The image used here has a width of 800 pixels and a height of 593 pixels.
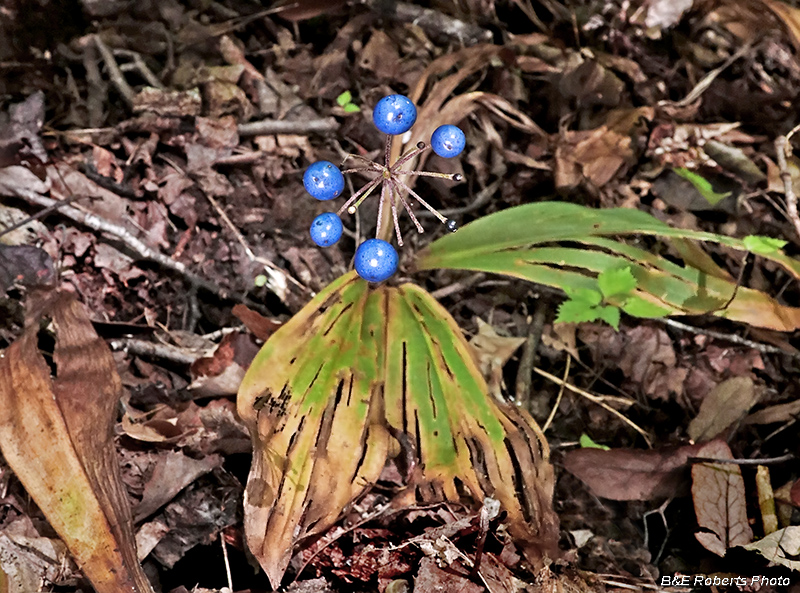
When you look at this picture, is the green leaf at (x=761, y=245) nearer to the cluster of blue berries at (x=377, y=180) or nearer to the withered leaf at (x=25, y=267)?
the cluster of blue berries at (x=377, y=180)

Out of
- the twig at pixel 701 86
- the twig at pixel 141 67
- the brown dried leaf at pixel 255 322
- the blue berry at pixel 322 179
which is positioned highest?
the twig at pixel 141 67

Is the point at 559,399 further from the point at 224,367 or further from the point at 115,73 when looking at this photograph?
the point at 115,73

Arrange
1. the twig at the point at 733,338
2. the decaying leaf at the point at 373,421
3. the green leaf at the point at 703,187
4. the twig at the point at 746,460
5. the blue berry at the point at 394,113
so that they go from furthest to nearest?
the green leaf at the point at 703,187 → the twig at the point at 733,338 → the twig at the point at 746,460 → the decaying leaf at the point at 373,421 → the blue berry at the point at 394,113

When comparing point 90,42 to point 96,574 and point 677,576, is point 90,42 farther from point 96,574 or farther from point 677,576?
point 677,576

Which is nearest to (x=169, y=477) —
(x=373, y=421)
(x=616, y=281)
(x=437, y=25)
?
(x=373, y=421)

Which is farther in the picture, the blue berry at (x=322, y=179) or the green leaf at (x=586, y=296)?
the green leaf at (x=586, y=296)

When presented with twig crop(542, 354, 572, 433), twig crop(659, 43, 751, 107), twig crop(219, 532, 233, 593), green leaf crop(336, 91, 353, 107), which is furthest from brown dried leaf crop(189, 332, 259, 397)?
twig crop(659, 43, 751, 107)

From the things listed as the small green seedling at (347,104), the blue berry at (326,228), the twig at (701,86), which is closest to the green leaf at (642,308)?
the blue berry at (326,228)

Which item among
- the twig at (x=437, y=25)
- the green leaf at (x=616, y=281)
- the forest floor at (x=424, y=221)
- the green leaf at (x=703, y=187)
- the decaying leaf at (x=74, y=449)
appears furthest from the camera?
the twig at (x=437, y=25)

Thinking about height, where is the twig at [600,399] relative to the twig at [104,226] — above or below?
below
